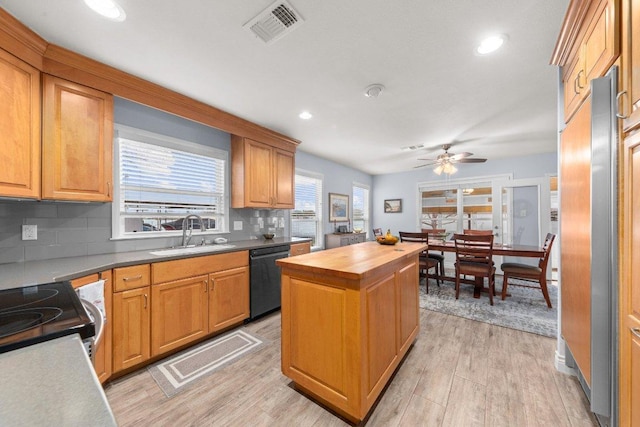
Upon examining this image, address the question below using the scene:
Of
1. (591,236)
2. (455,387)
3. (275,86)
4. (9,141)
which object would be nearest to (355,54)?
(275,86)

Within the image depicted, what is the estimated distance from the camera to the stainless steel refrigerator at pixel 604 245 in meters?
1.23

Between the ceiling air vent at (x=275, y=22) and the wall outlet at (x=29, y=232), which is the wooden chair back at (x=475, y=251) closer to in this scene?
the ceiling air vent at (x=275, y=22)

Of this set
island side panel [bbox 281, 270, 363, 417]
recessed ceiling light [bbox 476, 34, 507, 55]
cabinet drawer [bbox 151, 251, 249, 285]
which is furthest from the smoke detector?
cabinet drawer [bbox 151, 251, 249, 285]

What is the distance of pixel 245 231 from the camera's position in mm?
3611

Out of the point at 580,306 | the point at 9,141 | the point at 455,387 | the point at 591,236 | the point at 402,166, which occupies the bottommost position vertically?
the point at 455,387

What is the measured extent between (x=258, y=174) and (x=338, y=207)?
252 centimetres

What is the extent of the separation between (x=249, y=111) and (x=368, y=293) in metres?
2.48

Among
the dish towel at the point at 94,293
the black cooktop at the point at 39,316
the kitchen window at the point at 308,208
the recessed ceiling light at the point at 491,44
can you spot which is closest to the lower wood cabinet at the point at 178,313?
the dish towel at the point at 94,293

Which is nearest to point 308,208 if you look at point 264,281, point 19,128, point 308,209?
point 308,209

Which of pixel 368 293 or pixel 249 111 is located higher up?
pixel 249 111

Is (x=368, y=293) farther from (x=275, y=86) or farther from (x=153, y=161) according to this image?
(x=153, y=161)

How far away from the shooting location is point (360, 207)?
6.77 metres

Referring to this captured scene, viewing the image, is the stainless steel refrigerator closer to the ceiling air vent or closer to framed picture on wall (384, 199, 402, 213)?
the ceiling air vent

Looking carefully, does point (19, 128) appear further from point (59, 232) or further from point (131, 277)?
point (131, 277)
